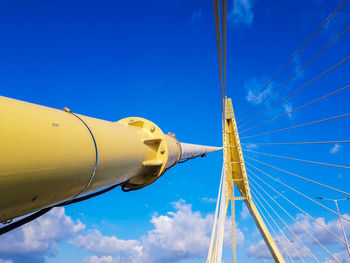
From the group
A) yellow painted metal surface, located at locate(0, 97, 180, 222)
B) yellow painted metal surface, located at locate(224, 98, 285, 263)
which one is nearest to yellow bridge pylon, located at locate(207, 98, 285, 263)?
yellow painted metal surface, located at locate(224, 98, 285, 263)

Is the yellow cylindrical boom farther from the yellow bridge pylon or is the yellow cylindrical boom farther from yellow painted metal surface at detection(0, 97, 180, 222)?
the yellow bridge pylon

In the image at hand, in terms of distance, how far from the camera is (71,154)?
0.97m

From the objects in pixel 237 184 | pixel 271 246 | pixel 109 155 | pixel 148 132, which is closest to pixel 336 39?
pixel 148 132

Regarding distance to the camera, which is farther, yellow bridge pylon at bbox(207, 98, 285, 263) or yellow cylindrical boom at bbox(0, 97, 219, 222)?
yellow bridge pylon at bbox(207, 98, 285, 263)

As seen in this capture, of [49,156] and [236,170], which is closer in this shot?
[49,156]

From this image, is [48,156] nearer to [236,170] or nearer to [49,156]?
[49,156]

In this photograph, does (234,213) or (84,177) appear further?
(234,213)

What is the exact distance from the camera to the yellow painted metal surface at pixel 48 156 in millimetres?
770

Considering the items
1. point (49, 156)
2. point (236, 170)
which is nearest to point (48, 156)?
point (49, 156)

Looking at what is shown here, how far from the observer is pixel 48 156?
88 cm

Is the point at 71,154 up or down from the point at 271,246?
up

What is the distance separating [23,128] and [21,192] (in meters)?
0.24

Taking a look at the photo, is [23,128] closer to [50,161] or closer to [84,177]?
[50,161]

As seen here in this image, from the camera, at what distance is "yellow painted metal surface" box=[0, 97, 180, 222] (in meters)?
0.77
